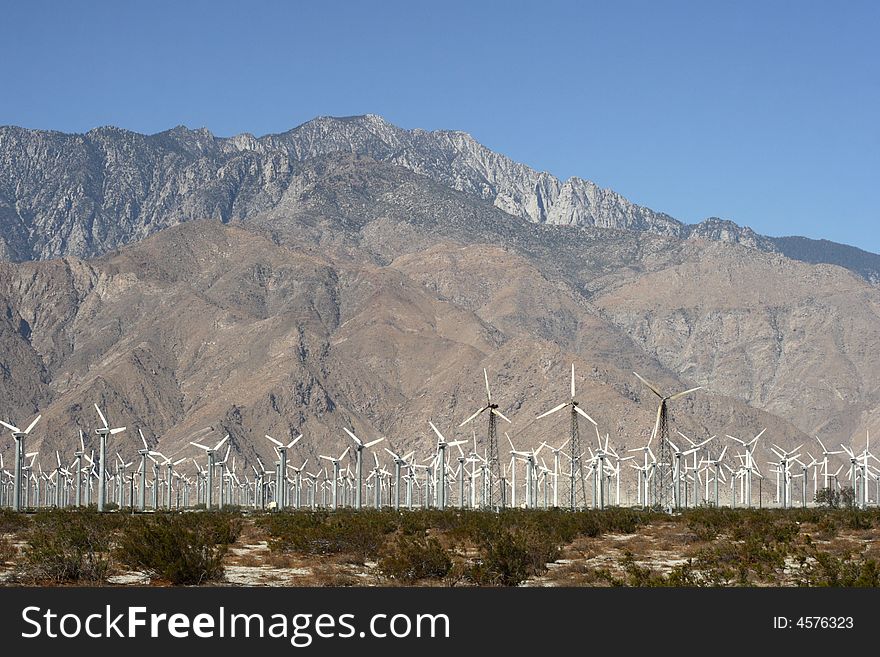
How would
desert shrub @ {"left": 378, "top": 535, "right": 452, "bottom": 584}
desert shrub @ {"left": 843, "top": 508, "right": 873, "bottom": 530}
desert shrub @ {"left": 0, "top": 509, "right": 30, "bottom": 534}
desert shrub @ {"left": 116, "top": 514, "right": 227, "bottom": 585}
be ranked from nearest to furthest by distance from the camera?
1. desert shrub @ {"left": 116, "top": 514, "right": 227, "bottom": 585}
2. desert shrub @ {"left": 378, "top": 535, "right": 452, "bottom": 584}
3. desert shrub @ {"left": 0, "top": 509, "right": 30, "bottom": 534}
4. desert shrub @ {"left": 843, "top": 508, "right": 873, "bottom": 530}

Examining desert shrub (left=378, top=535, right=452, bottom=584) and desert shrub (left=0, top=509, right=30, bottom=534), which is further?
desert shrub (left=0, top=509, right=30, bottom=534)

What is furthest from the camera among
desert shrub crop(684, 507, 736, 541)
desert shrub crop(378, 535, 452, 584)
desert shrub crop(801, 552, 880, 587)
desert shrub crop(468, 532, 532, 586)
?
desert shrub crop(684, 507, 736, 541)

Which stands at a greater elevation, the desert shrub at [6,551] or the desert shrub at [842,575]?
the desert shrub at [842,575]

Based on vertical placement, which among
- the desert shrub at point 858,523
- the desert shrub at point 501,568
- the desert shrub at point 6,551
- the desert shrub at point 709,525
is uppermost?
the desert shrub at point 501,568

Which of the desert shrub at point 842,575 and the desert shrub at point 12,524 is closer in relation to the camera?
the desert shrub at point 842,575

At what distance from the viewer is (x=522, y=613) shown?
21562mm

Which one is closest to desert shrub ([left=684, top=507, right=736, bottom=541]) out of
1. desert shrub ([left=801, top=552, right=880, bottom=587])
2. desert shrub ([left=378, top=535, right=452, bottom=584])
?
desert shrub ([left=801, top=552, right=880, bottom=587])

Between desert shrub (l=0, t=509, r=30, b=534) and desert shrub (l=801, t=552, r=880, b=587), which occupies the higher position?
desert shrub (l=801, t=552, r=880, b=587)

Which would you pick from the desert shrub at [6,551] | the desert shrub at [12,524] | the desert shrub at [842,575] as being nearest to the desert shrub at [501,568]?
the desert shrub at [842,575]

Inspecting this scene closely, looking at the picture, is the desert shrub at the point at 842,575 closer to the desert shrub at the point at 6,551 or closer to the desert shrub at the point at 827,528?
the desert shrub at the point at 827,528

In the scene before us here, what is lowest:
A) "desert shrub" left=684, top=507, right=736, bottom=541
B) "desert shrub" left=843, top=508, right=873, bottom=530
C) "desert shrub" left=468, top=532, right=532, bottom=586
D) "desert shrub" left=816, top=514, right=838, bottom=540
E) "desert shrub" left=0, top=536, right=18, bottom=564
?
"desert shrub" left=843, top=508, right=873, bottom=530

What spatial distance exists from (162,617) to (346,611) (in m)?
2.70

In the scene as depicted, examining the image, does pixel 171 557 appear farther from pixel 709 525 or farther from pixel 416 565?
Result: pixel 709 525

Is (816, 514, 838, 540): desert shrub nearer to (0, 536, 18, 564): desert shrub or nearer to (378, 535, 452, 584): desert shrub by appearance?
(378, 535, 452, 584): desert shrub
